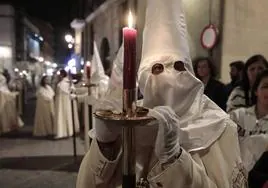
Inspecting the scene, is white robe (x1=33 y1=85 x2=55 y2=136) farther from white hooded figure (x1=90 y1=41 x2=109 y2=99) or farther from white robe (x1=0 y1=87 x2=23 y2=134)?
white hooded figure (x1=90 y1=41 x2=109 y2=99)

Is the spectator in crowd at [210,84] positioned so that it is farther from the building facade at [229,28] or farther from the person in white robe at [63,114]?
the person in white robe at [63,114]

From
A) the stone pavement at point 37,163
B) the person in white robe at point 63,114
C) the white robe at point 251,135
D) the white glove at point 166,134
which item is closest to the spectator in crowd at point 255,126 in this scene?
the white robe at point 251,135

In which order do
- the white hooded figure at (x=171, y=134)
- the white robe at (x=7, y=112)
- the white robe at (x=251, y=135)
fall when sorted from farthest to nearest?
the white robe at (x=7, y=112), the white robe at (x=251, y=135), the white hooded figure at (x=171, y=134)

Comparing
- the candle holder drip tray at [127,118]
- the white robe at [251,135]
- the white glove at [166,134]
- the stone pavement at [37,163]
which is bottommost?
the stone pavement at [37,163]

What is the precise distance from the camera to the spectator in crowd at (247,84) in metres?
3.84

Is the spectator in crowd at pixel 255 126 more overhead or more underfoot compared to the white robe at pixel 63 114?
more overhead

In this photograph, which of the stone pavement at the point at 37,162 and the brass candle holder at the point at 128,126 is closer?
the brass candle holder at the point at 128,126

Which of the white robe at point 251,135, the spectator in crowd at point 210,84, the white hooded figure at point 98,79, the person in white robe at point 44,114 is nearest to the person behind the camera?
the white robe at point 251,135

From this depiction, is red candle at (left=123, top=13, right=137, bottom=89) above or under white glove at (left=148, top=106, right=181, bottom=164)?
above

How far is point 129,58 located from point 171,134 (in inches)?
16.0

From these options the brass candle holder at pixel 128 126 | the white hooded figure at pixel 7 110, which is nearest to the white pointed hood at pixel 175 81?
the brass candle holder at pixel 128 126

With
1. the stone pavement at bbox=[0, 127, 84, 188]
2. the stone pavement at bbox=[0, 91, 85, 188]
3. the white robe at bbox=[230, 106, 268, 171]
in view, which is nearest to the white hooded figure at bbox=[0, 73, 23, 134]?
the stone pavement at bbox=[0, 91, 85, 188]

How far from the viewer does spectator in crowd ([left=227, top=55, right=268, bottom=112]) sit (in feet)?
12.6

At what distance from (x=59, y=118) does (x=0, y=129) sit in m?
2.03
